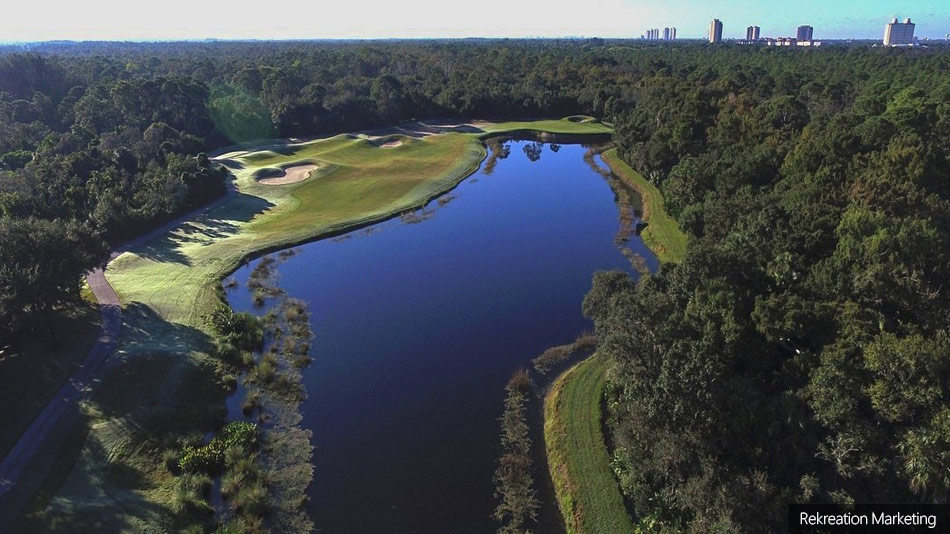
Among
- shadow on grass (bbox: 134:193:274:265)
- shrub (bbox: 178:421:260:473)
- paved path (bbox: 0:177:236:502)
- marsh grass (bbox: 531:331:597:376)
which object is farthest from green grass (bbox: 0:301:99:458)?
marsh grass (bbox: 531:331:597:376)

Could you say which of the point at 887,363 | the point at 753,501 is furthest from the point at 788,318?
the point at 753,501

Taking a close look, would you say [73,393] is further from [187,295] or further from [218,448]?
[187,295]

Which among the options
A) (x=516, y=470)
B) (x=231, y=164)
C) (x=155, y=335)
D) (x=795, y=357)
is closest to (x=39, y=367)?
(x=155, y=335)

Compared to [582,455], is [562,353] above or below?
above

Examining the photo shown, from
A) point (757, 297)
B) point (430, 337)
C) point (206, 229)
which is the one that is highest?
point (757, 297)

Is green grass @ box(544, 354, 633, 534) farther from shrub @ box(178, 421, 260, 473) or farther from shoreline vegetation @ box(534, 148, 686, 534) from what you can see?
shrub @ box(178, 421, 260, 473)

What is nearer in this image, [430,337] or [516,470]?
[516,470]

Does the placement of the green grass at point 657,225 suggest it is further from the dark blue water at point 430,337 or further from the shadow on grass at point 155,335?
the shadow on grass at point 155,335

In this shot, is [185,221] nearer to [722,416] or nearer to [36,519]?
[36,519]
